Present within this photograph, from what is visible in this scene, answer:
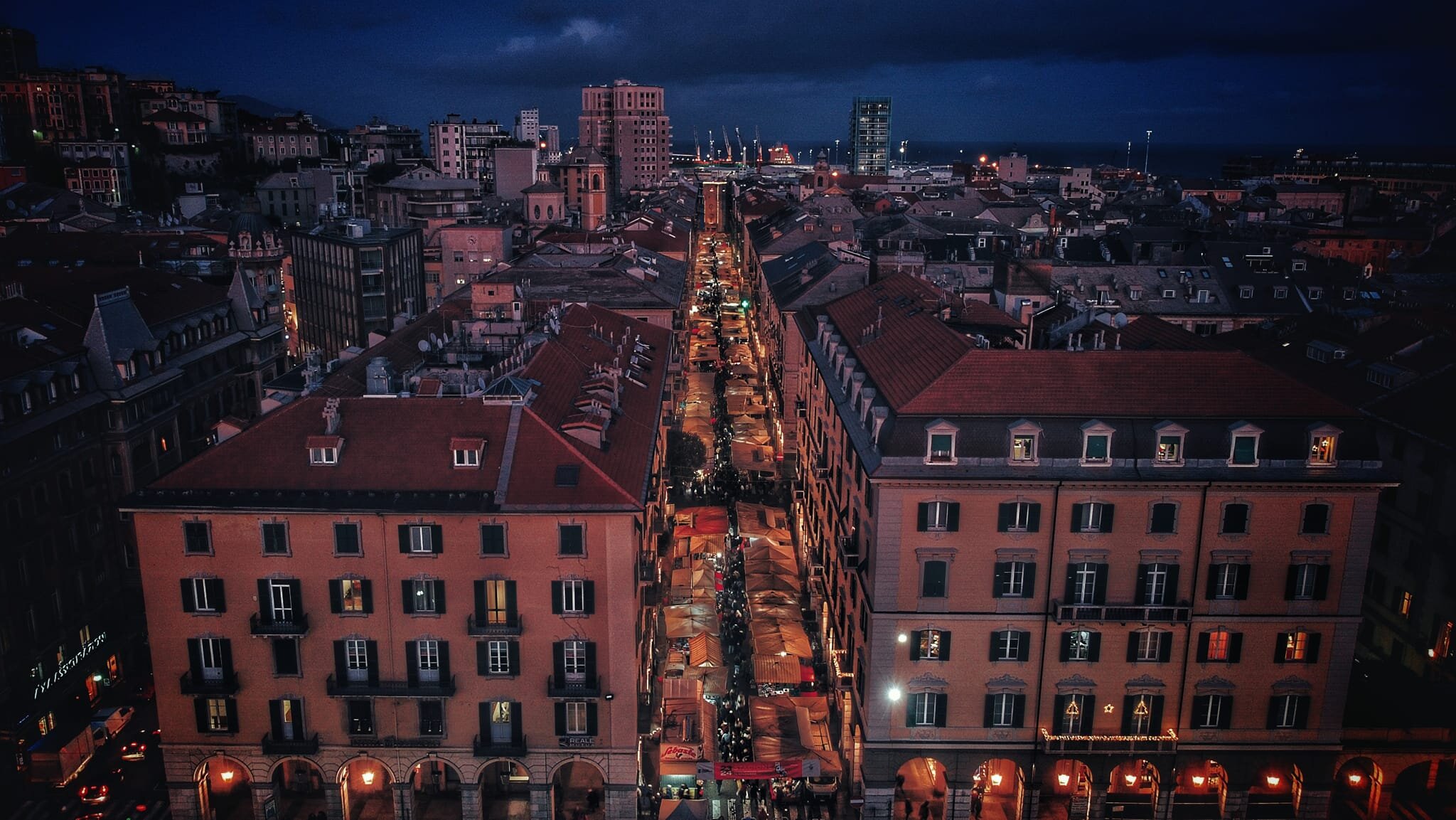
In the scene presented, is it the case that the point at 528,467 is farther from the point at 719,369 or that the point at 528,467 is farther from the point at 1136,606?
the point at 719,369

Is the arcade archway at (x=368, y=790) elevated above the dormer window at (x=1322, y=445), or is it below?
below

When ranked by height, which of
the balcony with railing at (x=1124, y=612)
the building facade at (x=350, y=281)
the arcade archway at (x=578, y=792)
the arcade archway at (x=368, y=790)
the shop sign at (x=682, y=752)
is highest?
the building facade at (x=350, y=281)

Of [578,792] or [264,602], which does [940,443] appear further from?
[264,602]

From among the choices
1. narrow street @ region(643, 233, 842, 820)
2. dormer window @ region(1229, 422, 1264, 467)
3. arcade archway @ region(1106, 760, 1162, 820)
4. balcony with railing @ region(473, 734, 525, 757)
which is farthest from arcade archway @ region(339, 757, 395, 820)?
dormer window @ region(1229, 422, 1264, 467)

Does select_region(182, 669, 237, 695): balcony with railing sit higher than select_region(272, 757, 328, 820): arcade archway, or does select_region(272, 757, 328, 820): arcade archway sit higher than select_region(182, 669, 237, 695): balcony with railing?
select_region(182, 669, 237, 695): balcony with railing

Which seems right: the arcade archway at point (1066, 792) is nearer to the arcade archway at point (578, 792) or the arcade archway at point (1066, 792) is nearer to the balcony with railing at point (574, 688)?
the arcade archway at point (578, 792)

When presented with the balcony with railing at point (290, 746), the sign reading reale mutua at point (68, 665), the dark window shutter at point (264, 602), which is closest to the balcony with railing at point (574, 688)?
the balcony with railing at point (290, 746)

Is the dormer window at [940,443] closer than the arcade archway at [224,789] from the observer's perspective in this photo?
Yes

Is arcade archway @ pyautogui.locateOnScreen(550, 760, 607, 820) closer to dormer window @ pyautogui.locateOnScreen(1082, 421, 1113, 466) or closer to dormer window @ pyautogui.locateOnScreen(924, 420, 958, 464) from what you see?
dormer window @ pyautogui.locateOnScreen(924, 420, 958, 464)

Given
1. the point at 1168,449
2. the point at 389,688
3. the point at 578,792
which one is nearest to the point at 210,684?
the point at 389,688
